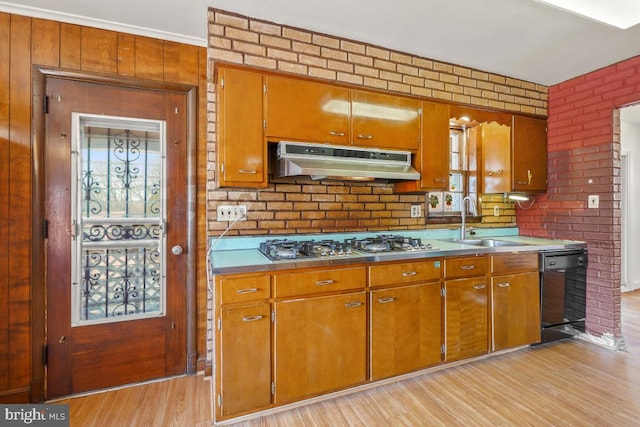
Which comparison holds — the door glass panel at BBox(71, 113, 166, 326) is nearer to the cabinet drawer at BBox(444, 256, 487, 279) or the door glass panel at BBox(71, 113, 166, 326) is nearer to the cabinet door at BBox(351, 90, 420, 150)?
the cabinet door at BBox(351, 90, 420, 150)

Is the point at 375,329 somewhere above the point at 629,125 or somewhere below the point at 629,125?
below

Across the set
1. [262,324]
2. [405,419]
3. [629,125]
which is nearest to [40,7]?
[262,324]

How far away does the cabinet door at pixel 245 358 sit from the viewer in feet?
5.86

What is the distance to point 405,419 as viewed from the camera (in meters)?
1.89

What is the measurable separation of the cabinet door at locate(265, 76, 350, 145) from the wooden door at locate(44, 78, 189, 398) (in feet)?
2.53

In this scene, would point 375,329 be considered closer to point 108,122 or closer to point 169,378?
point 169,378

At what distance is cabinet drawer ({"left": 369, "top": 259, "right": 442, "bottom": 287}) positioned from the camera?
213 cm

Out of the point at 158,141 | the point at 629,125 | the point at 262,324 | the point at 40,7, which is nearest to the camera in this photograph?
the point at 262,324

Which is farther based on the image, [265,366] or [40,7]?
[40,7]

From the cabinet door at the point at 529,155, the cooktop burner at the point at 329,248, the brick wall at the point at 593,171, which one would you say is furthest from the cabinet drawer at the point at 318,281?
the brick wall at the point at 593,171

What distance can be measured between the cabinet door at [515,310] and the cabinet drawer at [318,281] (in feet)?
4.22

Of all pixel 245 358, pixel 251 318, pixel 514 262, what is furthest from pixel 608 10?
pixel 245 358

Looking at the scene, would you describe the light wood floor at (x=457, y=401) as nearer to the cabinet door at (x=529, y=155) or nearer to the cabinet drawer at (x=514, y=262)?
the cabinet drawer at (x=514, y=262)

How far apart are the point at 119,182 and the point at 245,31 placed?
4.64ft
